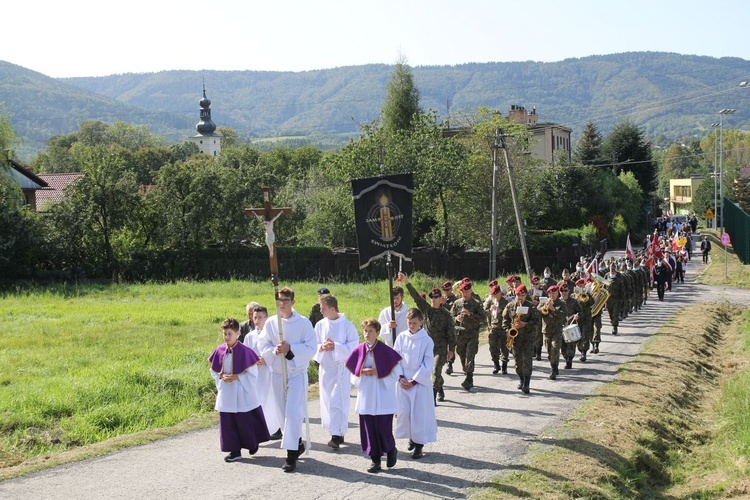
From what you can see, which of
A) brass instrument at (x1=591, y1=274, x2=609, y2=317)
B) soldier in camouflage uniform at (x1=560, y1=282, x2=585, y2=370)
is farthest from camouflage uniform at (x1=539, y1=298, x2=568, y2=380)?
brass instrument at (x1=591, y1=274, x2=609, y2=317)

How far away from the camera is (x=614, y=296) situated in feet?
77.4

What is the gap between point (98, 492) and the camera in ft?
31.1

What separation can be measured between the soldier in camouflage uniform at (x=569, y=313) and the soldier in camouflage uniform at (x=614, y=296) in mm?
4974

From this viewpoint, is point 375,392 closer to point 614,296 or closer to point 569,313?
point 569,313

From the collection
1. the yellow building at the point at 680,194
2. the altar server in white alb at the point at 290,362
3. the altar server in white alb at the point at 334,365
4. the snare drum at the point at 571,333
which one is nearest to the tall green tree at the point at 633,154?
the yellow building at the point at 680,194

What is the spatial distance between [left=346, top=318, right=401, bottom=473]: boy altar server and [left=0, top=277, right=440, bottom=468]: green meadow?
14.0 feet

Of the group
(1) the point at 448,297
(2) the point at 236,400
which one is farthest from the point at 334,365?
(1) the point at 448,297

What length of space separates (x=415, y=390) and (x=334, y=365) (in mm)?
1256

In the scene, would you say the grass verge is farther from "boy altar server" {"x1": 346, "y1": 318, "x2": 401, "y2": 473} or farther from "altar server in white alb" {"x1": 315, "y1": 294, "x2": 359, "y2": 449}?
"altar server in white alb" {"x1": 315, "y1": 294, "x2": 359, "y2": 449}

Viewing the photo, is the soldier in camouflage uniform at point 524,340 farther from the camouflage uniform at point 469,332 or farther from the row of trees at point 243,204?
the row of trees at point 243,204

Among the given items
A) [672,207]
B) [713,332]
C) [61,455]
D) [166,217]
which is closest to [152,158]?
[166,217]

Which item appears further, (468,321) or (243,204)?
(243,204)

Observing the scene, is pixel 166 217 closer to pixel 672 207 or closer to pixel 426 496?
pixel 426 496

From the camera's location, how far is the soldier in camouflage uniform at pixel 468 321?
15383 mm
